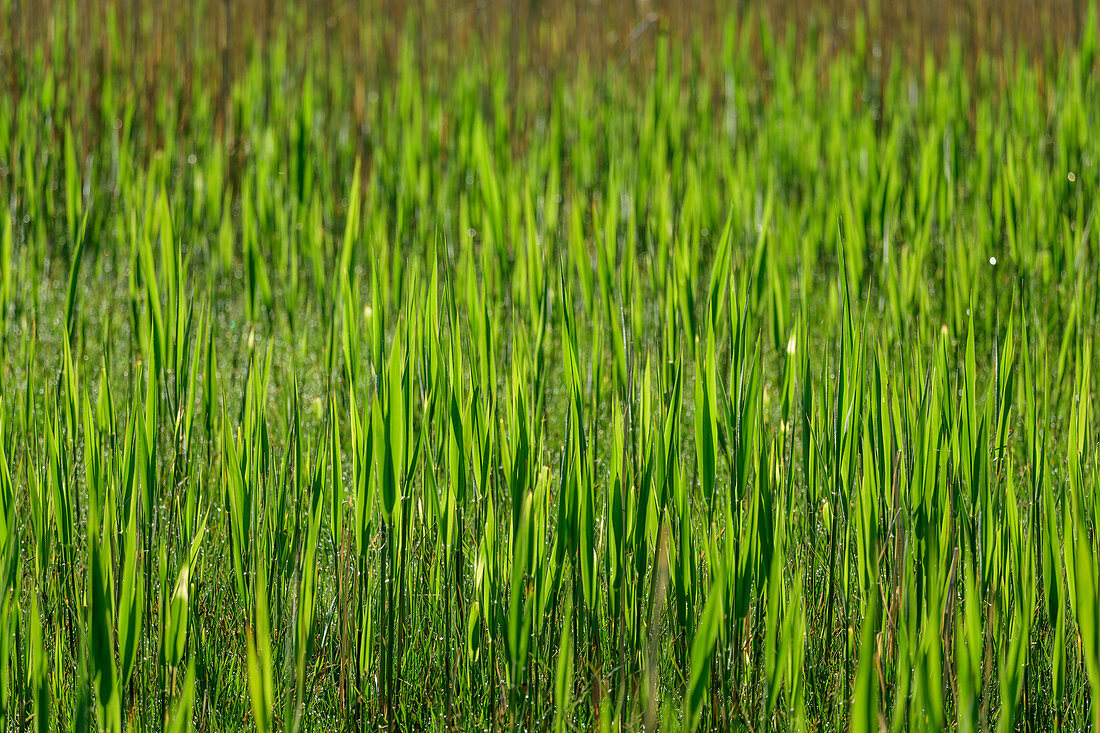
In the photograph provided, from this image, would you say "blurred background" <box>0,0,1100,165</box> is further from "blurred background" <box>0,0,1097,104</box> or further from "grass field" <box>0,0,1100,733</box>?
"grass field" <box>0,0,1100,733</box>

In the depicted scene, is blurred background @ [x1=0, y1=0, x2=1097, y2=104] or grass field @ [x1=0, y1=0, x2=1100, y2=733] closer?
grass field @ [x1=0, y1=0, x2=1100, y2=733]

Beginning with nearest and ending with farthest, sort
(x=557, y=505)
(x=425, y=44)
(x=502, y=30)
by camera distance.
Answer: (x=557, y=505)
(x=425, y=44)
(x=502, y=30)

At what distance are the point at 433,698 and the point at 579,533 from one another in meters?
0.24

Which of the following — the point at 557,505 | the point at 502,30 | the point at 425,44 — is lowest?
the point at 557,505

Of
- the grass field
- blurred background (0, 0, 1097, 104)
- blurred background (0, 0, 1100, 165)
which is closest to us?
the grass field

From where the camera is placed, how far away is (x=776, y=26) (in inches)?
155

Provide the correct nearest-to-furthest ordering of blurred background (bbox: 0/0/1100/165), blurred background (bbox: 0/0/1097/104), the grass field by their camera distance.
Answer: the grass field < blurred background (bbox: 0/0/1100/165) < blurred background (bbox: 0/0/1097/104)

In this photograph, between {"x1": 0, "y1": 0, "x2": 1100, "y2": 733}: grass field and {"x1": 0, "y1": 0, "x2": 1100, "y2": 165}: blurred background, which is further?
{"x1": 0, "y1": 0, "x2": 1100, "y2": 165}: blurred background

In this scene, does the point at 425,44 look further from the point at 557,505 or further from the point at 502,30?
the point at 557,505

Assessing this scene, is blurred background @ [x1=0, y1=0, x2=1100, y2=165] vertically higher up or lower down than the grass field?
higher up

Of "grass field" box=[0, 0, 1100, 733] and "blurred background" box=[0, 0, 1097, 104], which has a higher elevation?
"blurred background" box=[0, 0, 1097, 104]

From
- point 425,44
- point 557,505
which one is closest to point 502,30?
point 425,44

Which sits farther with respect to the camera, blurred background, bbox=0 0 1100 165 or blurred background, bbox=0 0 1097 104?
blurred background, bbox=0 0 1097 104

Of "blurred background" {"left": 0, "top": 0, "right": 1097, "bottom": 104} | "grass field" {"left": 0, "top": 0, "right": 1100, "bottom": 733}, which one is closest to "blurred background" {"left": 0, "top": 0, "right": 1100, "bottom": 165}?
"blurred background" {"left": 0, "top": 0, "right": 1097, "bottom": 104}
